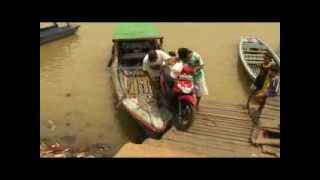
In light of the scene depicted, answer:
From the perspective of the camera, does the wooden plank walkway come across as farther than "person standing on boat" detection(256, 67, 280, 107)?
Result: No

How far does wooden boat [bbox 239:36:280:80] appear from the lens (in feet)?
41.0

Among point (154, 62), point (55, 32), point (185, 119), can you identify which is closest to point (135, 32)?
point (154, 62)

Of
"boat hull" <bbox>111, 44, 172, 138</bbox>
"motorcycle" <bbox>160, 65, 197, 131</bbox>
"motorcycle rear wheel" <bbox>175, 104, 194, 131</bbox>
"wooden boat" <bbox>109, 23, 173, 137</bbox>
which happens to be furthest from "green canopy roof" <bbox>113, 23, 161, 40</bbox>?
"motorcycle rear wheel" <bbox>175, 104, 194, 131</bbox>

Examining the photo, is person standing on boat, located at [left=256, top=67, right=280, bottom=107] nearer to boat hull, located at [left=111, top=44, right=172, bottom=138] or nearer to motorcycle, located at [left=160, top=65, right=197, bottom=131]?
motorcycle, located at [left=160, top=65, right=197, bottom=131]

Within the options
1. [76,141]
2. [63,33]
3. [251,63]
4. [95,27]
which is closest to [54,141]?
[76,141]

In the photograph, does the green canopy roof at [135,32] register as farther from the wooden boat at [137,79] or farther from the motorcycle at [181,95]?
the motorcycle at [181,95]

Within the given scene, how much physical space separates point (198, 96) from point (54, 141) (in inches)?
131

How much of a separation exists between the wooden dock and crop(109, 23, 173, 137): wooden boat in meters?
0.48

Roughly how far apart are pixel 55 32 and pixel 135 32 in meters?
5.70

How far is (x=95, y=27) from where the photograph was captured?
779 inches

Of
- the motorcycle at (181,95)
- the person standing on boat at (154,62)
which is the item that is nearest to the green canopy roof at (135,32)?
the person standing on boat at (154,62)

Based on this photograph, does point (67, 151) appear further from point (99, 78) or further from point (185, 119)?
point (99, 78)

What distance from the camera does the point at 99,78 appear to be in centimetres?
1320

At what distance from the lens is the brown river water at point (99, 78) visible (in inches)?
386
